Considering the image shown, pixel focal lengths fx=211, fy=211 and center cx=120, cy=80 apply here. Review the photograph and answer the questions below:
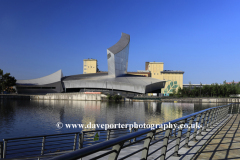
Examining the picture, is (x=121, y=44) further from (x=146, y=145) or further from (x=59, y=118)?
(x=146, y=145)

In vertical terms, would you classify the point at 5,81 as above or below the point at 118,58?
below

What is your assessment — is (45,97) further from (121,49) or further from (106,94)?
(121,49)

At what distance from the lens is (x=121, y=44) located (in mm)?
73750

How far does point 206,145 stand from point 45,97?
6491 centimetres

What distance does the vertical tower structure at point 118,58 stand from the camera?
6844 centimetres

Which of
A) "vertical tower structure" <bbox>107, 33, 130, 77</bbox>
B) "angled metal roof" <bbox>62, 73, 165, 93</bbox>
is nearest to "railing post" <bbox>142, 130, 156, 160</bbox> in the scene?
"angled metal roof" <bbox>62, 73, 165, 93</bbox>

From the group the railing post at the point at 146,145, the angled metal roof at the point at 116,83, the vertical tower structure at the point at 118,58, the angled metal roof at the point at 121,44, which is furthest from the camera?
the angled metal roof at the point at 121,44

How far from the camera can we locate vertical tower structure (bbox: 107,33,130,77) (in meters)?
68.4

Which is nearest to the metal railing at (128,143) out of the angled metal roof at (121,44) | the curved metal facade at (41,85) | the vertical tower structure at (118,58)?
the vertical tower structure at (118,58)

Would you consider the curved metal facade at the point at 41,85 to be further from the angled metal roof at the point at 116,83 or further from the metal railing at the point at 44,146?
the metal railing at the point at 44,146

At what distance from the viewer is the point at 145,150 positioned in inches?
118

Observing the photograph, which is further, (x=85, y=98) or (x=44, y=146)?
(x=85, y=98)

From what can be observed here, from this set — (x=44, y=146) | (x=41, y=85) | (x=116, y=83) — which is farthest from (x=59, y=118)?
(x=41, y=85)

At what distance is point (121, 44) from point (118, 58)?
668cm
